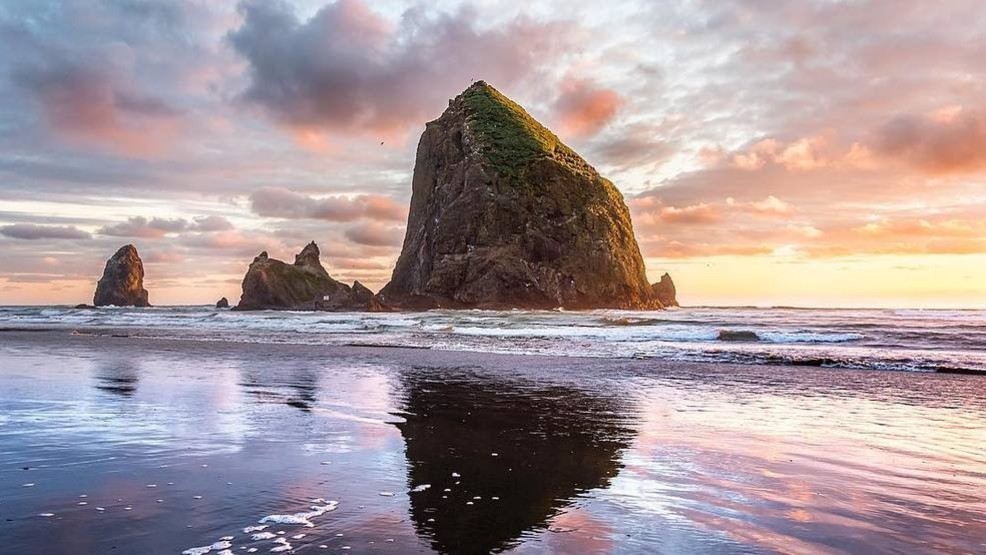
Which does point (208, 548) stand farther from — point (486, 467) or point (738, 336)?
point (738, 336)

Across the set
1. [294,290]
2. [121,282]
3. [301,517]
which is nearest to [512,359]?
[301,517]

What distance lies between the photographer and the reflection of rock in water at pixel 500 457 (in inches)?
179

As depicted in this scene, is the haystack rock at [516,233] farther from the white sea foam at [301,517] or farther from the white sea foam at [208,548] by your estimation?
the white sea foam at [208,548]

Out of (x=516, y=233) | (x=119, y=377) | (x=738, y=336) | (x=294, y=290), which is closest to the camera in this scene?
(x=119, y=377)

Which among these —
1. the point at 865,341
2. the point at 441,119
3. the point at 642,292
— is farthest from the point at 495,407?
the point at 441,119

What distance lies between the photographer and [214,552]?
381 centimetres

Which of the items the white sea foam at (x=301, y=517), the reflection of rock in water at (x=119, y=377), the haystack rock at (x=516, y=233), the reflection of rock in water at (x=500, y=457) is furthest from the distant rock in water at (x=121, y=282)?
the white sea foam at (x=301, y=517)

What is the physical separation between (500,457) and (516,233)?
79.6 meters

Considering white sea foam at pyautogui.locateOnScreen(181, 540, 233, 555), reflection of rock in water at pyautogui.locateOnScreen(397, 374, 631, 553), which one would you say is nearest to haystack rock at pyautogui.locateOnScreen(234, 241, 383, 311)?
reflection of rock in water at pyautogui.locateOnScreen(397, 374, 631, 553)

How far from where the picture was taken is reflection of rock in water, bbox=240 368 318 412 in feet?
36.2

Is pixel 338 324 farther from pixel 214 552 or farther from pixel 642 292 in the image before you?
pixel 642 292

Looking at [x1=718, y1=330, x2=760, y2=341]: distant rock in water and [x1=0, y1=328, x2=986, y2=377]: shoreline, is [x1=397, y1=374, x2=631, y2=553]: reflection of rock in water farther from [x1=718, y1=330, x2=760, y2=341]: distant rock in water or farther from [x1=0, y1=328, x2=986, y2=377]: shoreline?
[x1=718, y1=330, x2=760, y2=341]: distant rock in water

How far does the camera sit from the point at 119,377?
14.1 m

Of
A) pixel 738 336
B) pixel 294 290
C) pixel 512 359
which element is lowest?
pixel 512 359
